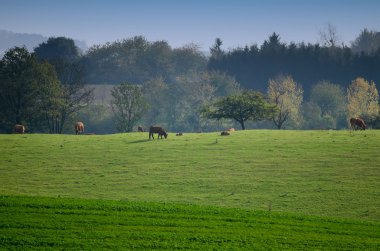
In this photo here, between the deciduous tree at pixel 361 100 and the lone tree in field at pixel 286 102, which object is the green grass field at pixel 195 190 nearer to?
the lone tree in field at pixel 286 102

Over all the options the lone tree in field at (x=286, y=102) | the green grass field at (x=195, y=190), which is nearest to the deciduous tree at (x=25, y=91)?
the green grass field at (x=195, y=190)

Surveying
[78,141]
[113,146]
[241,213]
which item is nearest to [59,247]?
[241,213]

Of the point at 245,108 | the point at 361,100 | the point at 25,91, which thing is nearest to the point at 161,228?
the point at 245,108

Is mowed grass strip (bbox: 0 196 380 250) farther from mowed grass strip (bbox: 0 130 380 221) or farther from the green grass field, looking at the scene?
mowed grass strip (bbox: 0 130 380 221)

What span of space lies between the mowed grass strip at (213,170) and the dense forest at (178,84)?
18.6 metres

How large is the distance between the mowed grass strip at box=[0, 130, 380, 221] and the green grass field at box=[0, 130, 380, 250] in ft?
0.26

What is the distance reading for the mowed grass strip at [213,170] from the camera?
111 ft

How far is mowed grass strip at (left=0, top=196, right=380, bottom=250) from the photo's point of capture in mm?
20688

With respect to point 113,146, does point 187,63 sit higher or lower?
higher

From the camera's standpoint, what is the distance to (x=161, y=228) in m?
22.5

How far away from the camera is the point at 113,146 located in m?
51.9

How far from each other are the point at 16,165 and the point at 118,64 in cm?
11770

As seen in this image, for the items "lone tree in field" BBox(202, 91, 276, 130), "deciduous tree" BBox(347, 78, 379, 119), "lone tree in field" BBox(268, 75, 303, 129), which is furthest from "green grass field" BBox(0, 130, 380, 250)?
"deciduous tree" BBox(347, 78, 379, 119)

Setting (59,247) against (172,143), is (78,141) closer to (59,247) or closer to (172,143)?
(172,143)
